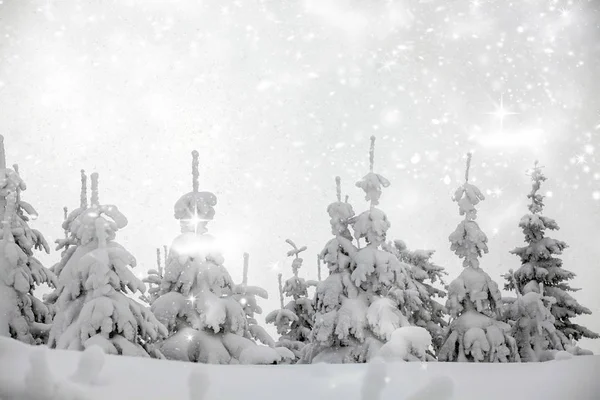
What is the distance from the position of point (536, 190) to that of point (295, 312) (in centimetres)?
1270

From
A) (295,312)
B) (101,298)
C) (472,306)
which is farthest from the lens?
(295,312)

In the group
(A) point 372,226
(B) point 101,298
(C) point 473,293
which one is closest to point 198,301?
(B) point 101,298

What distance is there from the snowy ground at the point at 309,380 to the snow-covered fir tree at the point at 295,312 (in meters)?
16.5

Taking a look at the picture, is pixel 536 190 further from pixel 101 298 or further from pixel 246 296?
pixel 101 298

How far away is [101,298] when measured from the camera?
1345 centimetres

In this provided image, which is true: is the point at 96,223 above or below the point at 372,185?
below

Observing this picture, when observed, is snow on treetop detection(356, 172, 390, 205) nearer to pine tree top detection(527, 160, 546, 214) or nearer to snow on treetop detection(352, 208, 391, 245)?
snow on treetop detection(352, 208, 391, 245)

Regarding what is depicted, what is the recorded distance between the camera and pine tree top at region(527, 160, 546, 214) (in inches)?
925

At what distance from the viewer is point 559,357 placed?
32.8ft

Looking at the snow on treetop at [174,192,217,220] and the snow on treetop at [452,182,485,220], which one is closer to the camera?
the snow on treetop at [174,192,217,220]

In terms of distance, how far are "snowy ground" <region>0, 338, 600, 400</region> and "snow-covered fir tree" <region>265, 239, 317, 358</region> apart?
16.5 meters

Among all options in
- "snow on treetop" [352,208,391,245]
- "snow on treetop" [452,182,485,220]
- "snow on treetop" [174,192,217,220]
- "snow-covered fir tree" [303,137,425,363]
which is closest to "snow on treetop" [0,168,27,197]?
"snow on treetop" [174,192,217,220]

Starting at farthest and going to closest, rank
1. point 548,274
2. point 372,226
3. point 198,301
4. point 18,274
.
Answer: point 548,274 < point 372,226 < point 198,301 < point 18,274

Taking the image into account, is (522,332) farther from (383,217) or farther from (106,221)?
(106,221)
